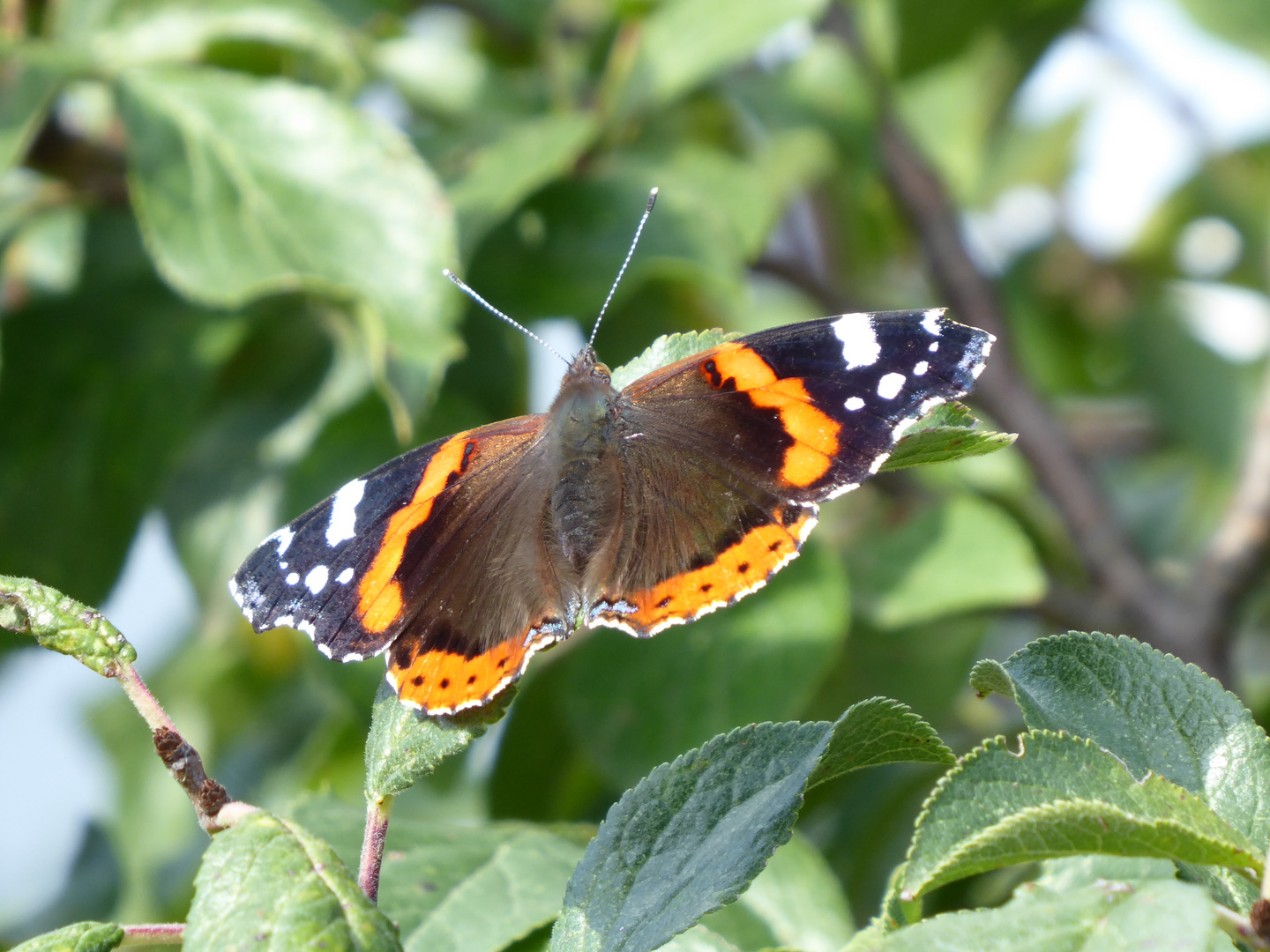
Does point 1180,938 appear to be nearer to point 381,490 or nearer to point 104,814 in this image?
point 381,490

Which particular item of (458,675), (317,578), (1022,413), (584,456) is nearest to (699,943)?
(458,675)

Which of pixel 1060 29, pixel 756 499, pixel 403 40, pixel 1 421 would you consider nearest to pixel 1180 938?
pixel 756 499

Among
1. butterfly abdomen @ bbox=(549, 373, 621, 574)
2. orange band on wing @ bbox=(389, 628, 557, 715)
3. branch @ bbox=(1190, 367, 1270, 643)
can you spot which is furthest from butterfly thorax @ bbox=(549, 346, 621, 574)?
branch @ bbox=(1190, 367, 1270, 643)

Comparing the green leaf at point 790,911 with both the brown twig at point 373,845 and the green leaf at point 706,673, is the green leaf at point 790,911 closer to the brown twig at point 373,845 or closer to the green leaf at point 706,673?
the green leaf at point 706,673

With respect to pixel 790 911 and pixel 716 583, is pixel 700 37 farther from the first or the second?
pixel 790 911

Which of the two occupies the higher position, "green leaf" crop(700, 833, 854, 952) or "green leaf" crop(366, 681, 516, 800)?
"green leaf" crop(366, 681, 516, 800)

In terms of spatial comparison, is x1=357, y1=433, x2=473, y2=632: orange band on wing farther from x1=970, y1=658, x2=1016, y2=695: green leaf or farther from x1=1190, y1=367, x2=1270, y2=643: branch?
x1=1190, y1=367, x2=1270, y2=643: branch
